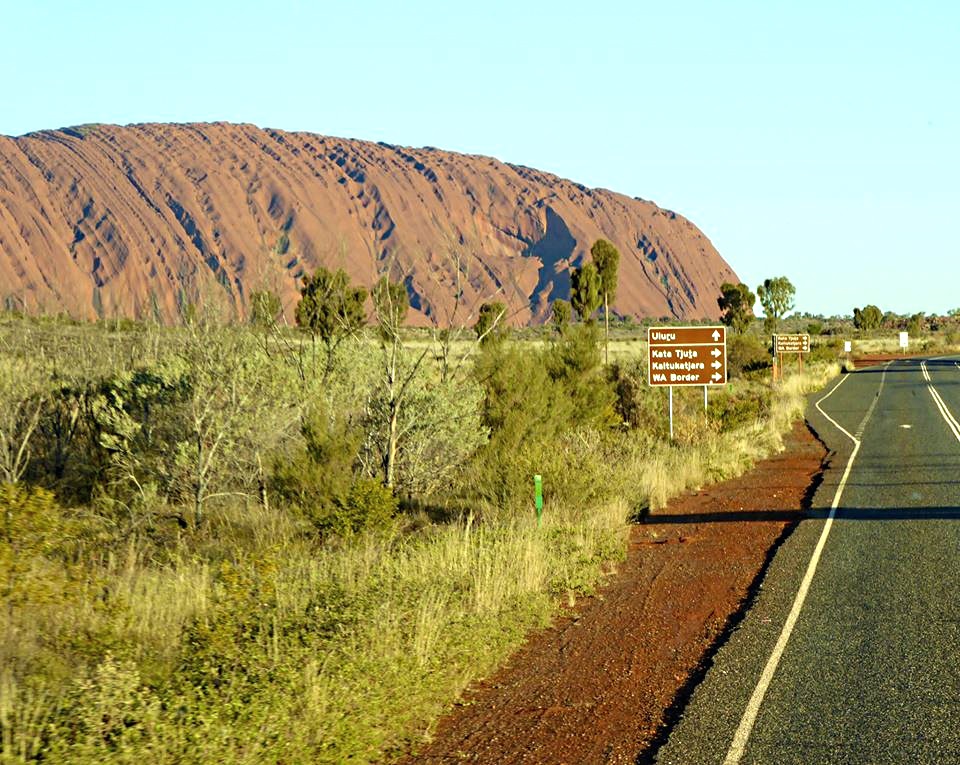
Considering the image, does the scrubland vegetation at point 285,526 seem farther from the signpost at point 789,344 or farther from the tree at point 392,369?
the signpost at point 789,344

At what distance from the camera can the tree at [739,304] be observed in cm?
8600

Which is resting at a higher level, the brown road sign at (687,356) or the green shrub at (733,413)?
the brown road sign at (687,356)

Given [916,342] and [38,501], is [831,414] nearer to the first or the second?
[38,501]

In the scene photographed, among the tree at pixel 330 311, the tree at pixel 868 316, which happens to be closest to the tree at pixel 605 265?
the tree at pixel 330 311

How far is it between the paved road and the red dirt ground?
292mm

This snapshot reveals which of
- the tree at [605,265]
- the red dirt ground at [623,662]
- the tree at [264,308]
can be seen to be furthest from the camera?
the tree at [605,265]

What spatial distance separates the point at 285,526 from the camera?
13.9 metres

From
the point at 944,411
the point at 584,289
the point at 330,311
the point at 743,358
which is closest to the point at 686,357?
the point at 330,311

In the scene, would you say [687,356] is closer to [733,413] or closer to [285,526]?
[733,413]

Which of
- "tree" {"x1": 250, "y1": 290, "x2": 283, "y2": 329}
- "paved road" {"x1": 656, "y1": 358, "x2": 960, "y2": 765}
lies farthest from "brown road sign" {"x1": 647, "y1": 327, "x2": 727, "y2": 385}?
"tree" {"x1": 250, "y1": 290, "x2": 283, "y2": 329}

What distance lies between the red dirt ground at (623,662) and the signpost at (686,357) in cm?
1079

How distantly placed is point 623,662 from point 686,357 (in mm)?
18842

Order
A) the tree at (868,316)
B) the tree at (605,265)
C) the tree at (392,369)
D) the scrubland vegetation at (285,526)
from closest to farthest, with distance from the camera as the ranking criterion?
1. the scrubland vegetation at (285,526)
2. the tree at (392,369)
3. the tree at (605,265)
4. the tree at (868,316)

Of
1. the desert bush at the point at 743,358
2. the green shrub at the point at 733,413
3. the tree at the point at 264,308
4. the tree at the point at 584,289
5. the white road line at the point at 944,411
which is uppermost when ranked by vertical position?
the tree at the point at 584,289
